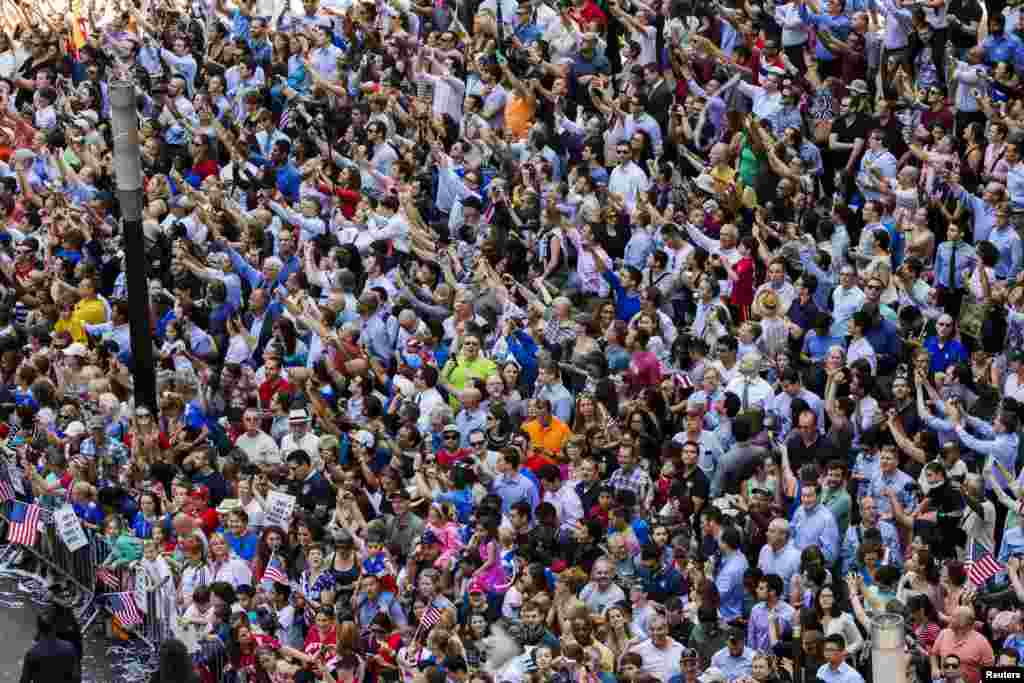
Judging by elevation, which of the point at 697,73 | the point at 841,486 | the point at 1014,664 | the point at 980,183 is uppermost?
the point at 697,73

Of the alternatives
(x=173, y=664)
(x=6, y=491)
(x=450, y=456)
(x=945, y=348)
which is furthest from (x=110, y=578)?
(x=945, y=348)

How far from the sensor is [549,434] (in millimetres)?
22812

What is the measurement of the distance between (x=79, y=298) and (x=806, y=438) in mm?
8334

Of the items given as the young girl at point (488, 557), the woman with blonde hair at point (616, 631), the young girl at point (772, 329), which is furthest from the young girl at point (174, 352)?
the woman with blonde hair at point (616, 631)

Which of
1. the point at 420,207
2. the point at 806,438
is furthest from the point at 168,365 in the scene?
the point at 806,438

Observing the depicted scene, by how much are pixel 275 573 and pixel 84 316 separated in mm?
5816

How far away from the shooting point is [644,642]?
1972 cm

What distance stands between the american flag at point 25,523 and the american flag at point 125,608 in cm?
144

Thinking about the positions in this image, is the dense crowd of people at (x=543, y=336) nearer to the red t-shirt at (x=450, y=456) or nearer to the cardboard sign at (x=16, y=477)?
the red t-shirt at (x=450, y=456)

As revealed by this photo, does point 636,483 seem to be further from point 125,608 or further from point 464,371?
point 125,608

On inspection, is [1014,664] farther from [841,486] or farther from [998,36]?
[998,36]

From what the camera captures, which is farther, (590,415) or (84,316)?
(84,316)

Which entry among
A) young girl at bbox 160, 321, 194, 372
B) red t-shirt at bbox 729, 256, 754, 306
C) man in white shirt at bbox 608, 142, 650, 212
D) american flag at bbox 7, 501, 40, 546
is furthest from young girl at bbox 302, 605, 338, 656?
man in white shirt at bbox 608, 142, 650, 212

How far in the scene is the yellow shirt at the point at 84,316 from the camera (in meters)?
26.4
